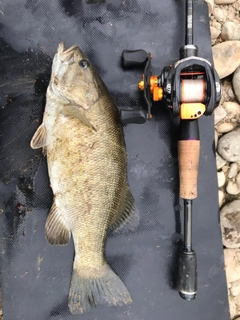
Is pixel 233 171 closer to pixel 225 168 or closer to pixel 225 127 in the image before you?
pixel 225 168

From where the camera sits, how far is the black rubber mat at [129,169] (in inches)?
116

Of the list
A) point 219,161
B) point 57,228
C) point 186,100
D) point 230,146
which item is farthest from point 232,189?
point 57,228

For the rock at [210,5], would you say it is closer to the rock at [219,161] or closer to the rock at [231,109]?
the rock at [231,109]

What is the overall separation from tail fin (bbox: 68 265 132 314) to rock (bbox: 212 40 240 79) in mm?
1814

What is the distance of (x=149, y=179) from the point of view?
9.95ft

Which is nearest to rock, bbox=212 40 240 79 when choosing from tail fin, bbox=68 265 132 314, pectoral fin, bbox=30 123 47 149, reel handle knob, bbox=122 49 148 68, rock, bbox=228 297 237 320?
reel handle knob, bbox=122 49 148 68

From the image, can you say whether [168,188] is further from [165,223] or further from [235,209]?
[235,209]

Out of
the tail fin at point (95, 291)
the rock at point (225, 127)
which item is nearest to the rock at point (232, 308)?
the tail fin at point (95, 291)

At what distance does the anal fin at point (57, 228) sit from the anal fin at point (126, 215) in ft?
1.13

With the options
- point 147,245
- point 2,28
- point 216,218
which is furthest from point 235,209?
point 2,28

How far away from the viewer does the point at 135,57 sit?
2.81 meters

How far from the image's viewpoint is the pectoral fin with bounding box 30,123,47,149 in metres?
2.68

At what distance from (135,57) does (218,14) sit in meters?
0.99

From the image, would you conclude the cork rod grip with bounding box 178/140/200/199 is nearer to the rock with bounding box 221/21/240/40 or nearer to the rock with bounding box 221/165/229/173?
the rock with bounding box 221/165/229/173
